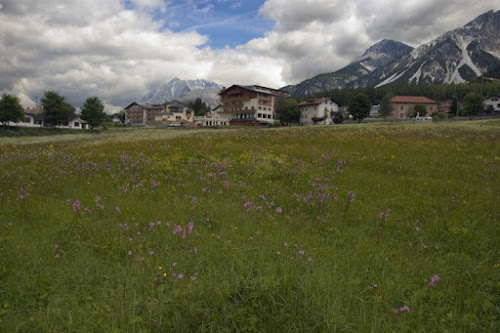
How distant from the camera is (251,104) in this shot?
110 meters

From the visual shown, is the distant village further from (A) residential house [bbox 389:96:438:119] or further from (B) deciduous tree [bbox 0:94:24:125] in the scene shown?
(B) deciduous tree [bbox 0:94:24:125]

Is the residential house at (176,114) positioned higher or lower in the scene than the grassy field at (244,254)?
higher

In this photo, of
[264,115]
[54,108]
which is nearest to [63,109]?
[54,108]

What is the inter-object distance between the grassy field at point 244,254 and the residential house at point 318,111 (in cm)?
10737

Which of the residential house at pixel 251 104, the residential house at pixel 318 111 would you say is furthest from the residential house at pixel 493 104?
the residential house at pixel 251 104

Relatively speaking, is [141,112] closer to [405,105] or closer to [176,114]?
[176,114]

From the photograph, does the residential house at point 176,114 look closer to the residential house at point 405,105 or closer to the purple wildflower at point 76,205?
the residential house at point 405,105

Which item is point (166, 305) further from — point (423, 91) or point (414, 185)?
point (423, 91)

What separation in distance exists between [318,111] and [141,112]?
372 feet

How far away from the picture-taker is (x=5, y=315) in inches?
116

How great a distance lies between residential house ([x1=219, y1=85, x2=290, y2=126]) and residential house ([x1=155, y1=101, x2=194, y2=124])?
3249 centimetres

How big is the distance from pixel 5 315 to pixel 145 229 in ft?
6.90

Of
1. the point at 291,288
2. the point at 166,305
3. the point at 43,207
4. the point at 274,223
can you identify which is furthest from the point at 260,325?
the point at 43,207

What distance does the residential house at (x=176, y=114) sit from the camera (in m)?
141
